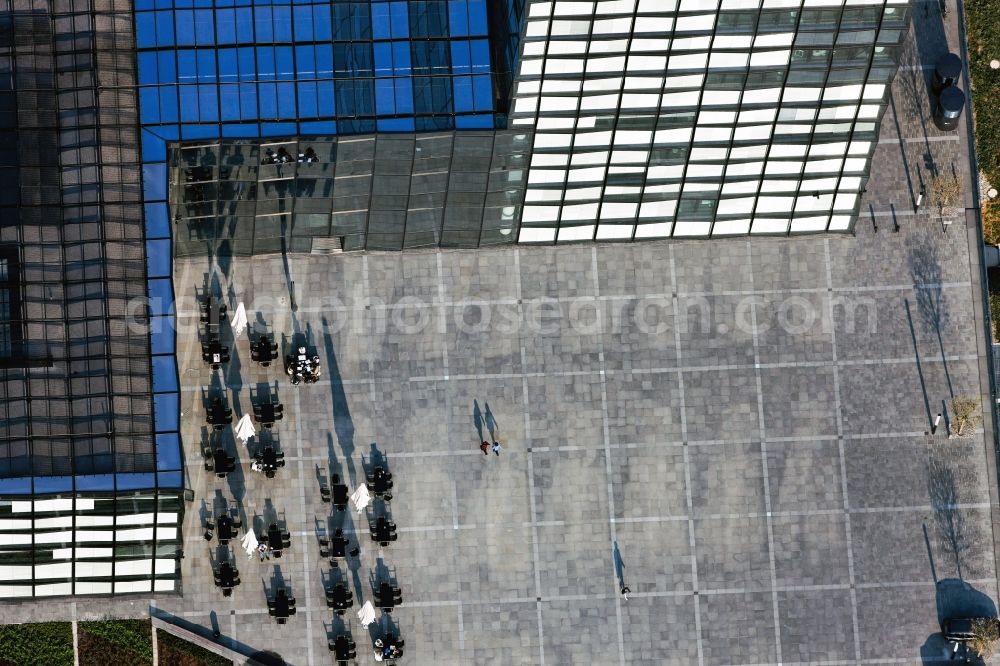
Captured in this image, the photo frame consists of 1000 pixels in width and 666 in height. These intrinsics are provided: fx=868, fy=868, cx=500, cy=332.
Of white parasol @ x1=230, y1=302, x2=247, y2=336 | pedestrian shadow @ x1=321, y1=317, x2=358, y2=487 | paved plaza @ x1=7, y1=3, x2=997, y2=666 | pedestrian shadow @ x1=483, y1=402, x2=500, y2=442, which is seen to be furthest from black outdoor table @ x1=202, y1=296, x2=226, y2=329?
pedestrian shadow @ x1=483, y1=402, x2=500, y2=442

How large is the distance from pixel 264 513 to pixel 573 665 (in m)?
15.4

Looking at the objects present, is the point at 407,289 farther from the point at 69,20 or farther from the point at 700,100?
the point at 69,20

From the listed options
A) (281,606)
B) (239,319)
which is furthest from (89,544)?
(239,319)

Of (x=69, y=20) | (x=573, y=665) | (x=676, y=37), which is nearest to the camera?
(x=676, y=37)

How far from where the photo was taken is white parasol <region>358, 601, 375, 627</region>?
38.1 m

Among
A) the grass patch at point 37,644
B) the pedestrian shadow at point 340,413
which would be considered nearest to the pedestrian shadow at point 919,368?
the pedestrian shadow at point 340,413

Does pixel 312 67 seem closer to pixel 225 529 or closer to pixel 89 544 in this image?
pixel 225 529

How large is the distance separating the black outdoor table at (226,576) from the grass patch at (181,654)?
3282mm

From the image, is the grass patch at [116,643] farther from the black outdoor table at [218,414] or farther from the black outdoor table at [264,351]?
the black outdoor table at [264,351]

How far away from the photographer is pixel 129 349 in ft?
119

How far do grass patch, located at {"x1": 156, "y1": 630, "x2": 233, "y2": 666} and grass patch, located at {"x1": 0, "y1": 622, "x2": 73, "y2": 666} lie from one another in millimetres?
4207

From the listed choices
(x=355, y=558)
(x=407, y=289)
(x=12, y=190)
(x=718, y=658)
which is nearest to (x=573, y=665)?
(x=718, y=658)

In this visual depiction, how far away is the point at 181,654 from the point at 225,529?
20.1 ft

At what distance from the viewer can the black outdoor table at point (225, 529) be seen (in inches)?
1513
